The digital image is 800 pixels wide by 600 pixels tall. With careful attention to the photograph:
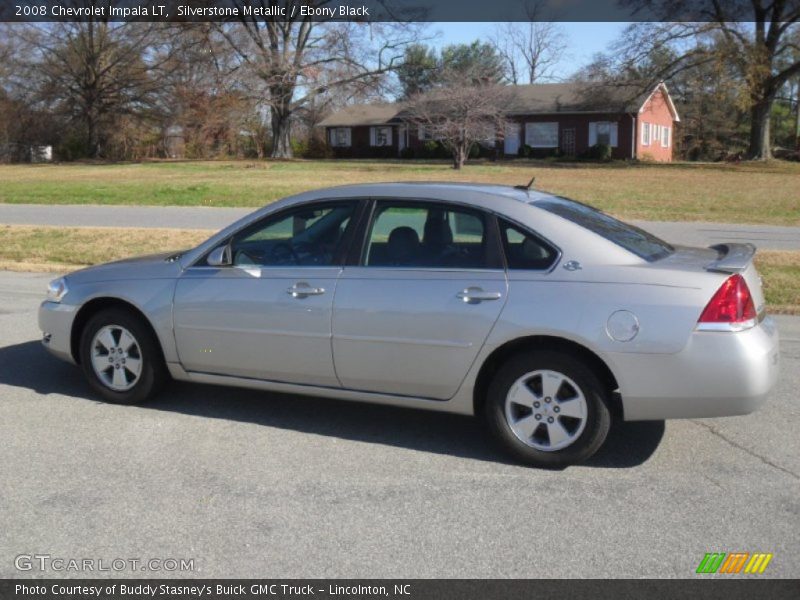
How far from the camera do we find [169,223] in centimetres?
1780

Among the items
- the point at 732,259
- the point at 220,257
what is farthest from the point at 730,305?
the point at 220,257

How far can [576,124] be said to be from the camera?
60.2 metres

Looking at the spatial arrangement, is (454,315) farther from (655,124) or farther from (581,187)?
(655,124)

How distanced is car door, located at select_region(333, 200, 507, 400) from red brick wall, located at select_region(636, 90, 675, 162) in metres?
56.2

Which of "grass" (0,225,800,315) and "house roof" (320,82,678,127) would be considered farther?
"house roof" (320,82,678,127)

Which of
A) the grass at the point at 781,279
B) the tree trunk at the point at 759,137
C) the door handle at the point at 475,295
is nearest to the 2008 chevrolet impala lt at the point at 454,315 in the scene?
the door handle at the point at 475,295

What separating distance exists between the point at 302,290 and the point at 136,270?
4.49 feet

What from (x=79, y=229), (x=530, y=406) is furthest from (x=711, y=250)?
(x=79, y=229)

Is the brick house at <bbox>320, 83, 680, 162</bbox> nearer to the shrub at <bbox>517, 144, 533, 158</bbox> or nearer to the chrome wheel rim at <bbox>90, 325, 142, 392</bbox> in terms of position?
the shrub at <bbox>517, 144, 533, 158</bbox>

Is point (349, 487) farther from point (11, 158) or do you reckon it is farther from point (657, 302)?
point (11, 158)

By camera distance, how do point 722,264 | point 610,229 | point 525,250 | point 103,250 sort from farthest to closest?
point 103,250, point 610,229, point 525,250, point 722,264

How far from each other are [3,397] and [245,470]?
242 centimetres

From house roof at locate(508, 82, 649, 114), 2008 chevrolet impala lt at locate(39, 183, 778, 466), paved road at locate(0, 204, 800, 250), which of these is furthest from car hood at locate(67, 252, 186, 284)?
house roof at locate(508, 82, 649, 114)

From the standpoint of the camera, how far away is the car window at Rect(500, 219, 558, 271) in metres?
4.91
